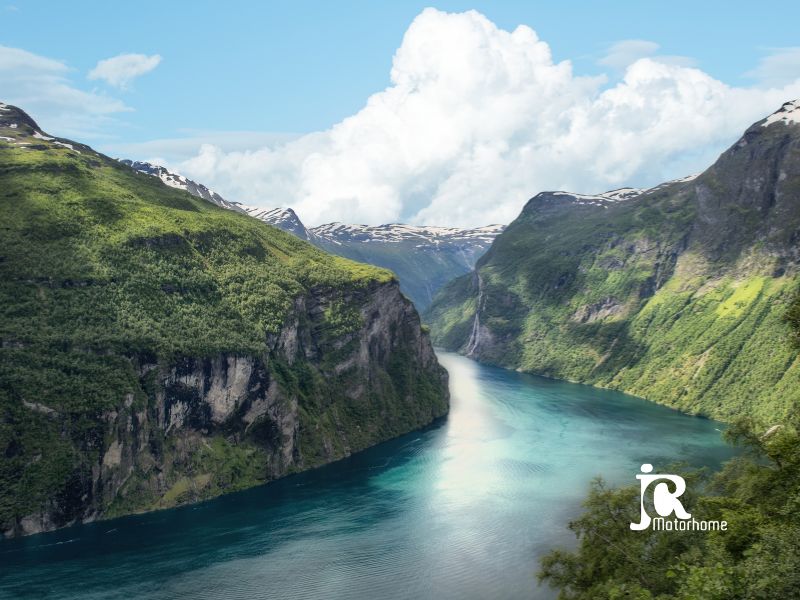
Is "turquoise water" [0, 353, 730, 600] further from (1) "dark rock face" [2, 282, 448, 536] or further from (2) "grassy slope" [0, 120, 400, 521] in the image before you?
(2) "grassy slope" [0, 120, 400, 521]

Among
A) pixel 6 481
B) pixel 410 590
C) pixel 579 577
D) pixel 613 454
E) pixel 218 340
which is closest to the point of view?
pixel 579 577

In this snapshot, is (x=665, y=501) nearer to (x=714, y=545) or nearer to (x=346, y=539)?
(x=714, y=545)

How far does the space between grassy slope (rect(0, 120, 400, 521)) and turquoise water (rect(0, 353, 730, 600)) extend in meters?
13.2

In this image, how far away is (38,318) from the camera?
15325cm

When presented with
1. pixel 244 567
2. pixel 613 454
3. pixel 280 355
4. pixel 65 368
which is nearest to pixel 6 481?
pixel 65 368

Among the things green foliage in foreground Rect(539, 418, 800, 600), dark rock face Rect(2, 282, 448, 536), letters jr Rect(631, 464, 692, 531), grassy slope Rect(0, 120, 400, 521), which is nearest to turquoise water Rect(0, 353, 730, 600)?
dark rock face Rect(2, 282, 448, 536)

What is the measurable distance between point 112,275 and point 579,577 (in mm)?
134492

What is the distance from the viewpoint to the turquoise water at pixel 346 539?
358ft

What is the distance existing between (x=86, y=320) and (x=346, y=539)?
3023 inches

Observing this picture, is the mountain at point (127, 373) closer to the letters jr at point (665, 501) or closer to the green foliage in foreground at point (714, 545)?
the green foliage in foreground at point (714, 545)

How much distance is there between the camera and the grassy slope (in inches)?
5374

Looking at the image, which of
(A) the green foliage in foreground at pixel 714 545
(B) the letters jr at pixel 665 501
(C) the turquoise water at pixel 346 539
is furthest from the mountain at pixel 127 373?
(B) the letters jr at pixel 665 501

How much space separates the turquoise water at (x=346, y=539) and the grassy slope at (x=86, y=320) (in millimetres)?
13243

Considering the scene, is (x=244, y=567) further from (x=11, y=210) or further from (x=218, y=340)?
(x=11, y=210)
